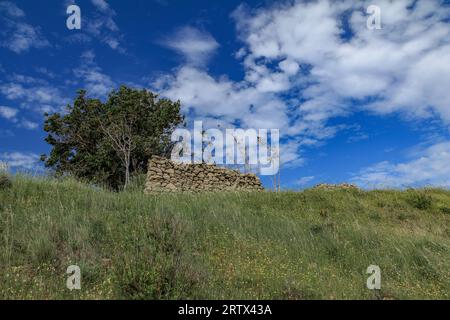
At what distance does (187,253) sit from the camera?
26.2 ft

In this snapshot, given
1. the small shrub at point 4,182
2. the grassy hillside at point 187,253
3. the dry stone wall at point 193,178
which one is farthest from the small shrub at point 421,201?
the small shrub at point 4,182

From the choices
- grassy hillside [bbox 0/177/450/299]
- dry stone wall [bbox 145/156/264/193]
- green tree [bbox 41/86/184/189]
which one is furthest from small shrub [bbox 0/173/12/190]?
green tree [bbox 41/86/184/189]

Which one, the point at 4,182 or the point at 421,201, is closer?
the point at 4,182

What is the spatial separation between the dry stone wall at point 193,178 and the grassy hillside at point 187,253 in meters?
8.57

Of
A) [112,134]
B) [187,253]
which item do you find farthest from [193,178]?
[187,253]

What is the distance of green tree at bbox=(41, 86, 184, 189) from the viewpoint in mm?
31062

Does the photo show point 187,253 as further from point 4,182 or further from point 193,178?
point 193,178

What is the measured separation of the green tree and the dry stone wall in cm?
692

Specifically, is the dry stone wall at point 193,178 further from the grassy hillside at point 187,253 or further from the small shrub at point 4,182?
the small shrub at point 4,182

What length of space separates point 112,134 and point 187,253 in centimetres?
2542
